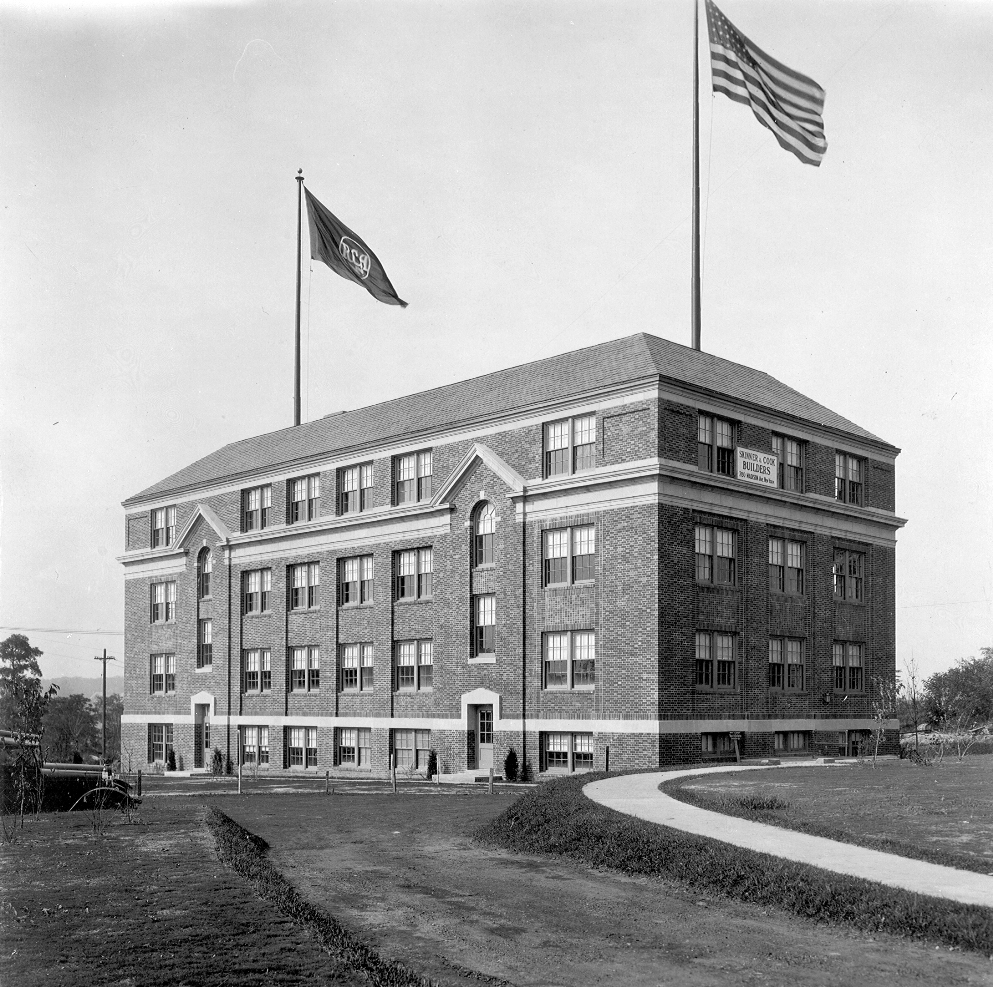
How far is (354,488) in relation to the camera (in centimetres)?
4953

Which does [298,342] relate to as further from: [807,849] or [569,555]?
[807,849]

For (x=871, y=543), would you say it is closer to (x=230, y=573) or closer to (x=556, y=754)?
(x=556, y=754)

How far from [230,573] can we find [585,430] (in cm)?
2214

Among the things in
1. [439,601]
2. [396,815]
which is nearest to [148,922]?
[396,815]

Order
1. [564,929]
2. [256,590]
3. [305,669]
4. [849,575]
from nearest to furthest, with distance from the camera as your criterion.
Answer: [564,929], [849,575], [305,669], [256,590]

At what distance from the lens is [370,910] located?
13891 millimetres

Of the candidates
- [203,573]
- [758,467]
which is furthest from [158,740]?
[758,467]

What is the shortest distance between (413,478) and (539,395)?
7.23 metres

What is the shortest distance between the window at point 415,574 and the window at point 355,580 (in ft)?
5.66

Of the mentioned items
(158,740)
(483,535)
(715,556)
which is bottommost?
(158,740)

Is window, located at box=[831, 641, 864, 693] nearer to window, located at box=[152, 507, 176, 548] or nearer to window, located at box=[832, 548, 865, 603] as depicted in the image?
window, located at box=[832, 548, 865, 603]

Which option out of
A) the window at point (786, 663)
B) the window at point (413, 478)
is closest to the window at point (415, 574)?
the window at point (413, 478)

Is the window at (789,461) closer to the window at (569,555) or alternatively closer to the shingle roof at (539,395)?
the shingle roof at (539,395)

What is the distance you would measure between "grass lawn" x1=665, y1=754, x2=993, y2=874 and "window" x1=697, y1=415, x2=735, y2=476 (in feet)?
41.6
